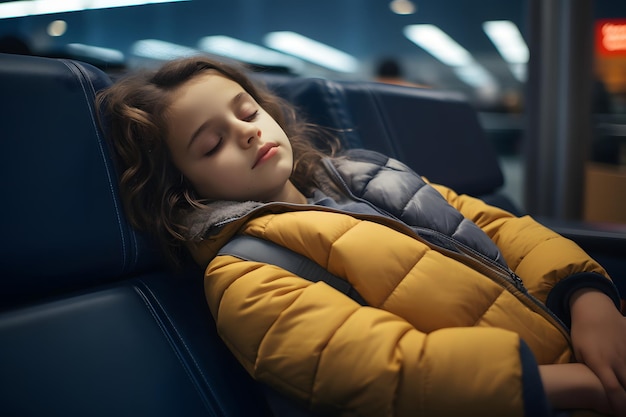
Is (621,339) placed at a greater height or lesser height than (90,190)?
lesser

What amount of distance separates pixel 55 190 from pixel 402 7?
541cm

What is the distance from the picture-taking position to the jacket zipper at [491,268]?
913 mm

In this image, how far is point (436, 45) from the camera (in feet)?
22.9

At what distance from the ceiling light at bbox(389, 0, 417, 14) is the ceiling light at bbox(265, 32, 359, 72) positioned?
38.4 inches

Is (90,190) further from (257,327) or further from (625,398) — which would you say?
(625,398)

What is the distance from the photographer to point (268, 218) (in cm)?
94

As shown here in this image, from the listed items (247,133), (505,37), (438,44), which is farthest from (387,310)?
(438,44)

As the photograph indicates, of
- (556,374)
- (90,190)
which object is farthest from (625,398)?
(90,190)

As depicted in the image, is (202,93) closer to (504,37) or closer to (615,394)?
(615,394)

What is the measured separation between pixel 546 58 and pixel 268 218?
2.47 m

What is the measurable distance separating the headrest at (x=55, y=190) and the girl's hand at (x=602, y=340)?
740mm

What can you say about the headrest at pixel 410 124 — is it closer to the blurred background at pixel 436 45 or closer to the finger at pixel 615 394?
the blurred background at pixel 436 45

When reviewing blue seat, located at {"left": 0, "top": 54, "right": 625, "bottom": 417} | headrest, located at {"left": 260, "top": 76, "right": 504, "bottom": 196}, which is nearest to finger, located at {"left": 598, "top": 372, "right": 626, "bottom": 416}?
blue seat, located at {"left": 0, "top": 54, "right": 625, "bottom": 417}

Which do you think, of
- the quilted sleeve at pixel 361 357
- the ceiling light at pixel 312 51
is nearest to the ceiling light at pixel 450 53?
the ceiling light at pixel 312 51
